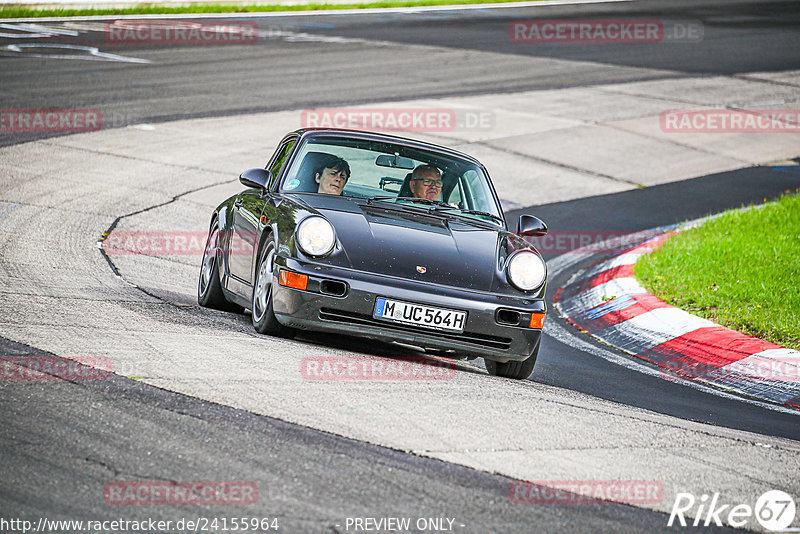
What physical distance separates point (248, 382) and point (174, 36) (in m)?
21.0

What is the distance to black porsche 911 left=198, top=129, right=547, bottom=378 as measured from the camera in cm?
621

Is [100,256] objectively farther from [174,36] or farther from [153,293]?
[174,36]

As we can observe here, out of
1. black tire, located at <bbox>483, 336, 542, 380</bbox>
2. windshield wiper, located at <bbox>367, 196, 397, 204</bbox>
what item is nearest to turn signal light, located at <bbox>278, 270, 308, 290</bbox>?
windshield wiper, located at <bbox>367, 196, 397, 204</bbox>

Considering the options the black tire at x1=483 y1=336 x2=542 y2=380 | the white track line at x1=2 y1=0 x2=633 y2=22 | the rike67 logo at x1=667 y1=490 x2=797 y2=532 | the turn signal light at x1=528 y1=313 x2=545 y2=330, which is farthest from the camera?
the white track line at x1=2 y1=0 x2=633 y2=22

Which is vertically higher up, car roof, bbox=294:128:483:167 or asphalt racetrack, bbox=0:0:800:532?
car roof, bbox=294:128:483:167

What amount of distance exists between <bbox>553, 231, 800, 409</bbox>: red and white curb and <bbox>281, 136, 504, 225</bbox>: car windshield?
173 cm

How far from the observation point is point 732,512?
436 centimetres

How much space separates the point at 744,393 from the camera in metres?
7.21

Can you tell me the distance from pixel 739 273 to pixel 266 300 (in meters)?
4.81

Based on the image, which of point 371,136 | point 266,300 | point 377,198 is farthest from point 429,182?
point 266,300

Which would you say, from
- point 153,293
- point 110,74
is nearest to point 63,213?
point 153,293

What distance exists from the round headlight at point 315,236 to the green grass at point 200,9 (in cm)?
2244

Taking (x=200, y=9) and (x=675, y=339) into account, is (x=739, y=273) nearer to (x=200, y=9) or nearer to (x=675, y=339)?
(x=675, y=339)

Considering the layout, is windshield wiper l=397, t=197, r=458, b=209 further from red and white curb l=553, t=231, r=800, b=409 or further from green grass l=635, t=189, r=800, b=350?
green grass l=635, t=189, r=800, b=350
